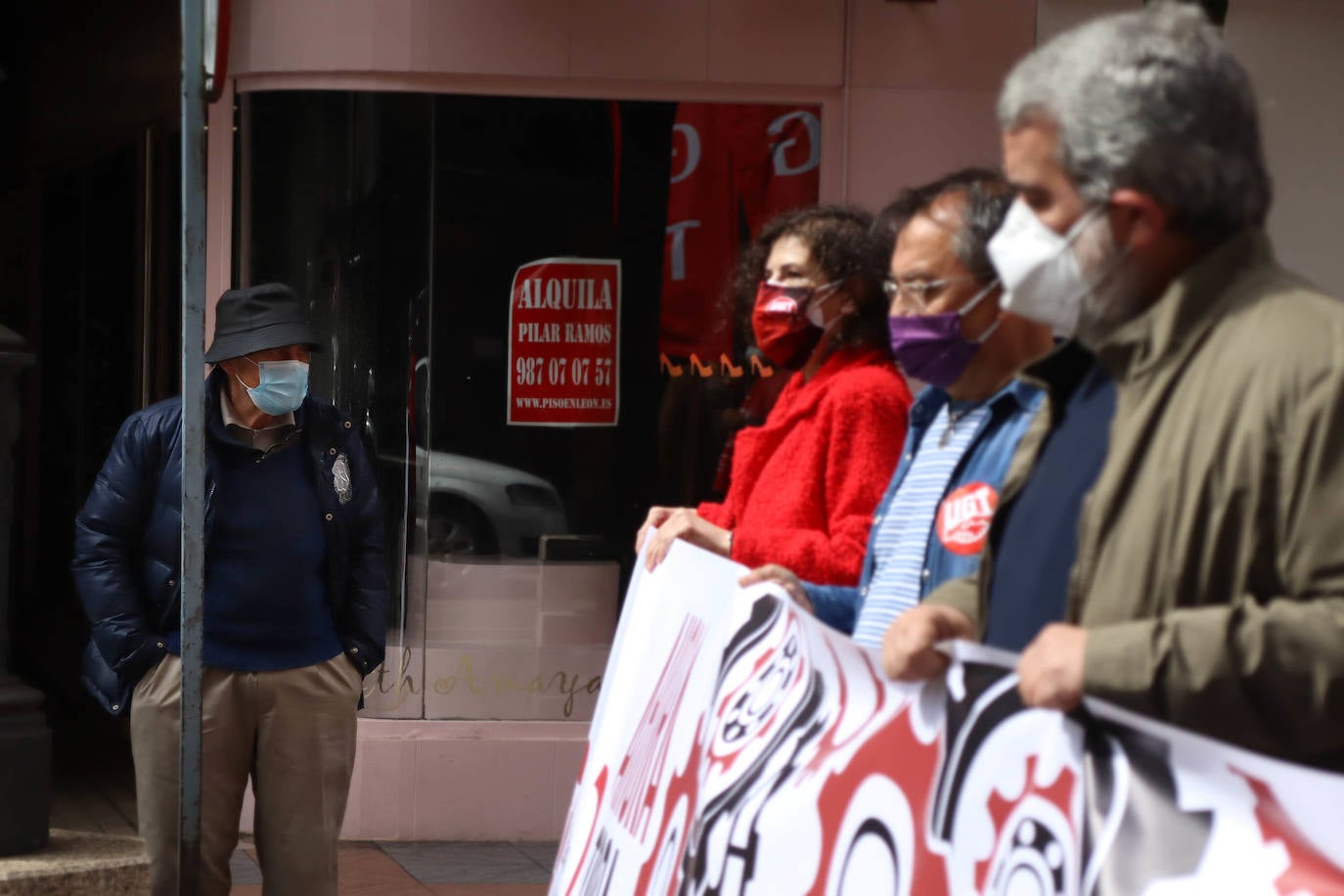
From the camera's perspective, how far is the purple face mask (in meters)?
3.05

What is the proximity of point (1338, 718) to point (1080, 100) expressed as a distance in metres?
0.76

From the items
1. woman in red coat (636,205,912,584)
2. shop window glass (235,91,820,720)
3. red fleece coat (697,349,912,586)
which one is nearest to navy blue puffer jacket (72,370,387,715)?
woman in red coat (636,205,912,584)

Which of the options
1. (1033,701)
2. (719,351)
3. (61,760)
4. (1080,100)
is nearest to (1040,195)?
(1080,100)

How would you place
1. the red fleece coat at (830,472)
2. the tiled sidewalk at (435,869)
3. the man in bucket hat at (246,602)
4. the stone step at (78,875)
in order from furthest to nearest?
the tiled sidewalk at (435,869) → the man in bucket hat at (246,602) → the stone step at (78,875) → the red fleece coat at (830,472)

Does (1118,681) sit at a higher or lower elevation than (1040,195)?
lower

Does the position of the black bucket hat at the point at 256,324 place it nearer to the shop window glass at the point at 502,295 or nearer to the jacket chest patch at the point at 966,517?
the shop window glass at the point at 502,295

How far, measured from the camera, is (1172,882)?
186cm

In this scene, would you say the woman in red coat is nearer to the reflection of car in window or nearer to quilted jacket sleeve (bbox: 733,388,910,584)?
quilted jacket sleeve (bbox: 733,388,910,584)

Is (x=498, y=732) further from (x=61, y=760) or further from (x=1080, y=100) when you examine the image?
(x=1080, y=100)

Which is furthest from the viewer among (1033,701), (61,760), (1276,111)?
(61,760)

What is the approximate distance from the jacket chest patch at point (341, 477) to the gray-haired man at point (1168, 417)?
9.23 feet

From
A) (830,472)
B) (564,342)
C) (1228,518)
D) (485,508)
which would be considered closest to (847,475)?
(830,472)

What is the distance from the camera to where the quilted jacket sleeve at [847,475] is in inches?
135

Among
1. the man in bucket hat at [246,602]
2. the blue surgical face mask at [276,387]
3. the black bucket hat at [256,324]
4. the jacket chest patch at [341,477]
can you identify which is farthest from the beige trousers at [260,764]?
the black bucket hat at [256,324]
